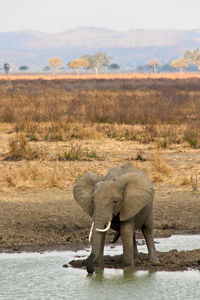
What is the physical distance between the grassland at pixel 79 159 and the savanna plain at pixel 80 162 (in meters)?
0.01

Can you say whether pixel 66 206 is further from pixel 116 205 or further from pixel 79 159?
pixel 79 159

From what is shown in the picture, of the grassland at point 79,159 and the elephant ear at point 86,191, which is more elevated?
the elephant ear at point 86,191

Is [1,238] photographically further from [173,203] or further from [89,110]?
[89,110]

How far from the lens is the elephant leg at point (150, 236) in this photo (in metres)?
7.17

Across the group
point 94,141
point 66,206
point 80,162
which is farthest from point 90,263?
point 94,141

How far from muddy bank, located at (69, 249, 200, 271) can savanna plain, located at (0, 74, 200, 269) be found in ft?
0.08

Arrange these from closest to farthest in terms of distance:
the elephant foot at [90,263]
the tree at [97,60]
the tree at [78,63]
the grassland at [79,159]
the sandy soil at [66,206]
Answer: the elephant foot at [90,263]
the sandy soil at [66,206]
the grassland at [79,159]
the tree at [78,63]
the tree at [97,60]

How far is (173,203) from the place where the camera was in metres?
10.7

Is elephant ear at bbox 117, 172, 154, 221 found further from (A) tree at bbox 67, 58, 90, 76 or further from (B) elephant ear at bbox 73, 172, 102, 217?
(A) tree at bbox 67, 58, 90, 76

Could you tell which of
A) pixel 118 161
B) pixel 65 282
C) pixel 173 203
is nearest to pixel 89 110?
pixel 118 161

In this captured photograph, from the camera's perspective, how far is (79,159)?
14.6 m

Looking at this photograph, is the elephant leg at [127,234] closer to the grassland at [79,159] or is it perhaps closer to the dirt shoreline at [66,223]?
the dirt shoreline at [66,223]

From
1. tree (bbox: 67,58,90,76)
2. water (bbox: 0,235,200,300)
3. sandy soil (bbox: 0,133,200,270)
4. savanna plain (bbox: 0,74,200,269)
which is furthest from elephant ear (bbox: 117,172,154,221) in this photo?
tree (bbox: 67,58,90,76)

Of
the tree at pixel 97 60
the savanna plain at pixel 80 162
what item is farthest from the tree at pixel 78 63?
the savanna plain at pixel 80 162
